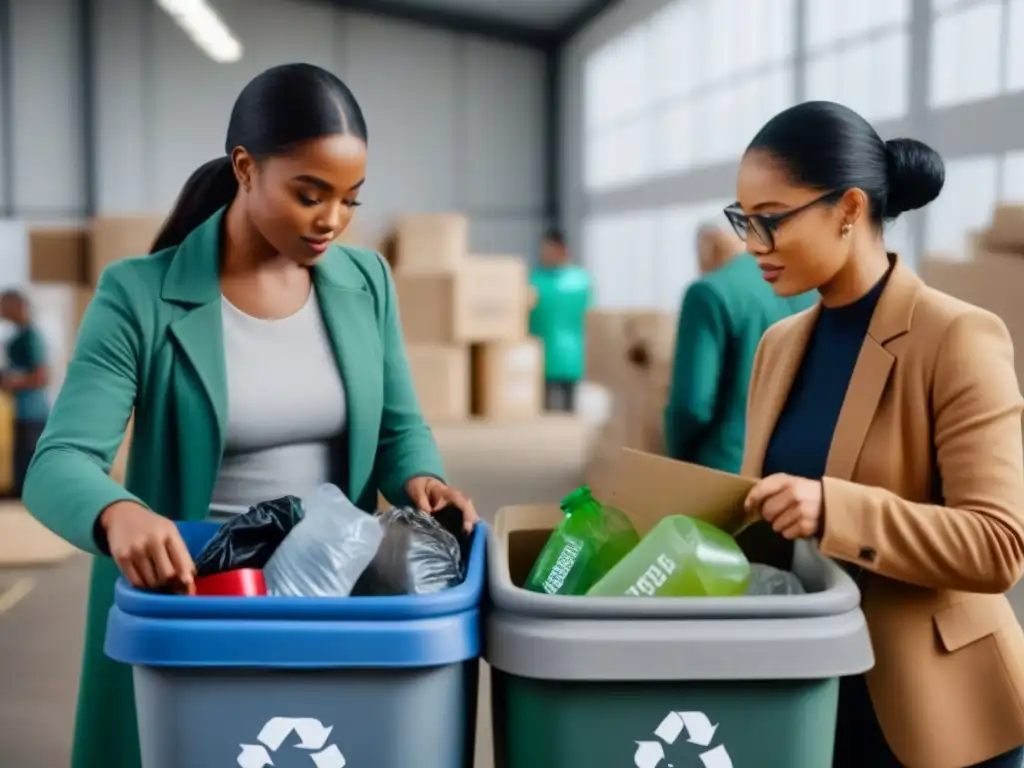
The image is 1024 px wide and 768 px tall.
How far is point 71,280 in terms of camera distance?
5.12 metres

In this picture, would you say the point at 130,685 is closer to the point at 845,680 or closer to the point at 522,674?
the point at 522,674

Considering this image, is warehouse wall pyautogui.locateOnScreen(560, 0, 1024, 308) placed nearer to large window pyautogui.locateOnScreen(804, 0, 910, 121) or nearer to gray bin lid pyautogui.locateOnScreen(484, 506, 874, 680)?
large window pyautogui.locateOnScreen(804, 0, 910, 121)

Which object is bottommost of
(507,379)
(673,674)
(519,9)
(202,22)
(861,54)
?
(507,379)

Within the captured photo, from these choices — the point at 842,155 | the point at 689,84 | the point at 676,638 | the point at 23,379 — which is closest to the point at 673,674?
the point at 676,638

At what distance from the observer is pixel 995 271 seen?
99.0 inches

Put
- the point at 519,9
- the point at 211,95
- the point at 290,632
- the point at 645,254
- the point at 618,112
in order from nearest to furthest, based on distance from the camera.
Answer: the point at 290,632, the point at 645,254, the point at 618,112, the point at 519,9, the point at 211,95

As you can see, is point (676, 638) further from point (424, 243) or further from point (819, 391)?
point (424, 243)

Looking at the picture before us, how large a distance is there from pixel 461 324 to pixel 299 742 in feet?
24.3

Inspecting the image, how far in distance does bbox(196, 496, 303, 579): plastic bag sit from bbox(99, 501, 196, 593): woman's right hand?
0.15 ft

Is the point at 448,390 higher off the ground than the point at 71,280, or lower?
lower

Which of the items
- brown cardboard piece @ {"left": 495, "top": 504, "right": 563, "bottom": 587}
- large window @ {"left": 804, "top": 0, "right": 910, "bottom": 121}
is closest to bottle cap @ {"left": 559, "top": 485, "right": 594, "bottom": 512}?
brown cardboard piece @ {"left": 495, "top": 504, "right": 563, "bottom": 587}

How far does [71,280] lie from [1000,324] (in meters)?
4.53

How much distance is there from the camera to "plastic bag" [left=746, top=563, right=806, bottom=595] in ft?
4.13

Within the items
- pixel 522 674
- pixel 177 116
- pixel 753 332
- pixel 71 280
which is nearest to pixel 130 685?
pixel 522 674
